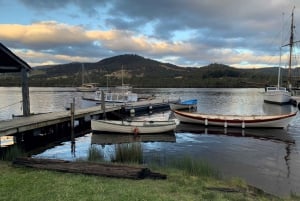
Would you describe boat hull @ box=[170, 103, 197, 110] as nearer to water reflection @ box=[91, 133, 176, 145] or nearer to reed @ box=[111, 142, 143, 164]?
water reflection @ box=[91, 133, 176, 145]

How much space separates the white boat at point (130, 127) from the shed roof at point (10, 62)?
24.2ft

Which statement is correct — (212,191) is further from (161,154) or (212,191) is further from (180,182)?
(161,154)

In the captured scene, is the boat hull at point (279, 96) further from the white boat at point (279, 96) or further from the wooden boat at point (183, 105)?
the wooden boat at point (183, 105)

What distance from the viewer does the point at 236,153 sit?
68.3 ft

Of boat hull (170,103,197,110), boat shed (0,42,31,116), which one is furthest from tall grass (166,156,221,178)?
boat hull (170,103,197,110)

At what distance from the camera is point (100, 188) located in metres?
8.91

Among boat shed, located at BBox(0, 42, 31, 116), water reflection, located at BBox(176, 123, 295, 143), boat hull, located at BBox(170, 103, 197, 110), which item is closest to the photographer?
boat shed, located at BBox(0, 42, 31, 116)

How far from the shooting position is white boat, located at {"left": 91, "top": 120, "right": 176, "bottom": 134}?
88.1 ft

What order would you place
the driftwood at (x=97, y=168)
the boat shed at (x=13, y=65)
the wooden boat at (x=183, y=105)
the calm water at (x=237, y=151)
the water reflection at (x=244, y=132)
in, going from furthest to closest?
the wooden boat at (x=183, y=105), the water reflection at (x=244, y=132), the boat shed at (x=13, y=65), the calm water at (x=237, y=151), the driftwood at (x=97, y=168)

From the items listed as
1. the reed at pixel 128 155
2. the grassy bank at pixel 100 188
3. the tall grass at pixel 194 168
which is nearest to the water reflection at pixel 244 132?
the tall grass at pixel 194 168

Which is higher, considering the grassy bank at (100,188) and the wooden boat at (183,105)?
the grassy bank at (100,188)

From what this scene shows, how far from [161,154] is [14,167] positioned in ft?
32.7

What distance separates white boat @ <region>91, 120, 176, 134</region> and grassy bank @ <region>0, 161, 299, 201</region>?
15550mm

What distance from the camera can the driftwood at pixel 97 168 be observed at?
1038cm
